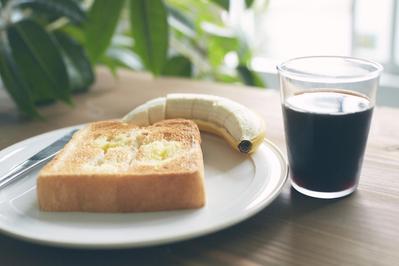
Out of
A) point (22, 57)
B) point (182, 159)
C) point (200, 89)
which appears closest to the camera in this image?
point (182, 159)

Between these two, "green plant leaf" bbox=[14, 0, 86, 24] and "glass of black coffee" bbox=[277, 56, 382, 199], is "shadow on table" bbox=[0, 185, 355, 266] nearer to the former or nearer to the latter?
"glass of black coffee" bbox=[277, 56, 382, 199]

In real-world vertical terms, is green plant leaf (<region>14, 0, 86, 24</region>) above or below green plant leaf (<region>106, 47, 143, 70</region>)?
above

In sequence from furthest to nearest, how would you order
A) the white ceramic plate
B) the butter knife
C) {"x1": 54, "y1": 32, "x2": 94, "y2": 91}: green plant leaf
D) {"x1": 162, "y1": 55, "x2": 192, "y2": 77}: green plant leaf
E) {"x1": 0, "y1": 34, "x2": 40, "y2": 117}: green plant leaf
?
{"x1": 162, "y1": 55, "x2": 192, "y2": 77}: green plant leaf, {"x1": 54, "y1": 32, "x2": 94, "y2": 91}: green plant leaf, {"x1": 0, "y1": 34, "x2": 40, "y2": 117}: green plant leaf, the butter knife, the white ceramic plate

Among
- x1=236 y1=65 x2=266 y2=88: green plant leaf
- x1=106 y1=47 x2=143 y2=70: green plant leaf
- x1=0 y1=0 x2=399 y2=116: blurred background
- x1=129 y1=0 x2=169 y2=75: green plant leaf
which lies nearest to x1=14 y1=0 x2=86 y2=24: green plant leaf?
x1=0 y1=0 x2=399 y2=116: blurred background

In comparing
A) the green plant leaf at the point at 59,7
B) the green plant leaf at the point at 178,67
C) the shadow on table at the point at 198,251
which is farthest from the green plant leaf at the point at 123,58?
the shadow on table at the point at 198,251

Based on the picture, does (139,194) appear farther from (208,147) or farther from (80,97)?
(80,97)

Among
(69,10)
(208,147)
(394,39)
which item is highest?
(69,10)

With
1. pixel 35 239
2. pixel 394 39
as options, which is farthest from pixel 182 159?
pixel 394 39

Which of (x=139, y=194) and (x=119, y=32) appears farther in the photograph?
(x=119, y=32)
